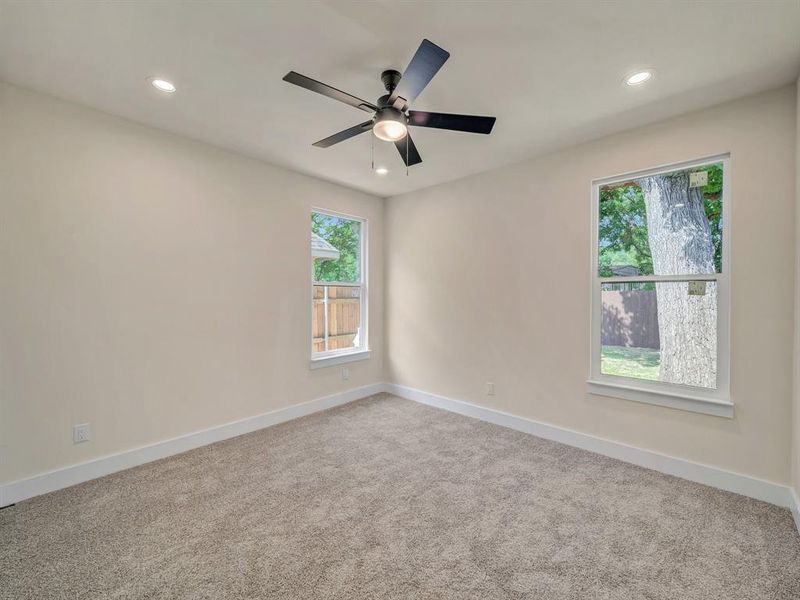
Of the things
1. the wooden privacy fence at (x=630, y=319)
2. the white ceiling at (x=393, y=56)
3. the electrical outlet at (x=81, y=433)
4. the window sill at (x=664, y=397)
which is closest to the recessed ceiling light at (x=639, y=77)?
the white ceiling at (x=393, y=56)

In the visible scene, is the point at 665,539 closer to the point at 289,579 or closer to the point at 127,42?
the point at 289,579

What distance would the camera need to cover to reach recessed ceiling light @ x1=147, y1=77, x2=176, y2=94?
221 centimetres

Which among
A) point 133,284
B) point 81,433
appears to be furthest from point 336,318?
point 81,433

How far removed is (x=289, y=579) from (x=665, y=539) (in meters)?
1.99

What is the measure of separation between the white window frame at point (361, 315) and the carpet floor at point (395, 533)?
1283mm

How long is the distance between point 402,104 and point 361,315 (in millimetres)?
3050

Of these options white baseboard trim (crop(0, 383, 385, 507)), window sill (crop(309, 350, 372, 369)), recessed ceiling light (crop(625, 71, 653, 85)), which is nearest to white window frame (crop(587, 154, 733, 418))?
recessed ceiling light (crop(625, 71, 653, 85))

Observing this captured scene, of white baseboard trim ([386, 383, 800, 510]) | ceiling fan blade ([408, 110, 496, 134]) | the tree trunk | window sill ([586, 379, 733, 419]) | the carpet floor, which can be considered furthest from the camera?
the tree trunk

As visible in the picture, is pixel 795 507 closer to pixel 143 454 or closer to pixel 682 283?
pixel 682 283

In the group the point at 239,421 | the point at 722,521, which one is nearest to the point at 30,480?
the point at 239,421

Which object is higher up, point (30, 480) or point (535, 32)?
point (535, 32)

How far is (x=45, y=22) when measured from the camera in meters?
1.76

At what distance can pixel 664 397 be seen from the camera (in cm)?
271

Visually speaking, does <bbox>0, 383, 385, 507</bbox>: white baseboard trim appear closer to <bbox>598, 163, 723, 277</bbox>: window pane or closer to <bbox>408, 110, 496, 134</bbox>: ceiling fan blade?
<bbox>408, 110, 496, 134</bbox>: ceiling fan blade
